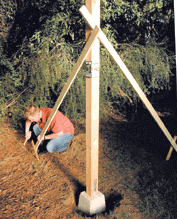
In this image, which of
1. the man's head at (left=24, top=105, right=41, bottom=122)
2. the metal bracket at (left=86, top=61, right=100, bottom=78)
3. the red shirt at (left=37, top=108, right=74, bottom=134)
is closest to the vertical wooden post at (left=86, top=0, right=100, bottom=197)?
the metal bracket at (left=86, top=61, right=100, bottom=78)

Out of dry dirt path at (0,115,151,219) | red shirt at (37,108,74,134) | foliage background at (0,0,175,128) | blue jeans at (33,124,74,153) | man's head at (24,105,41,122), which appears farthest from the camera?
foliage background at (0,0,175,128)

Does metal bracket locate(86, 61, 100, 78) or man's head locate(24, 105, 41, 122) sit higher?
metal bracket locate(86, 61, 100, 78)

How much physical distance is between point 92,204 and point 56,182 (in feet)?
2.37

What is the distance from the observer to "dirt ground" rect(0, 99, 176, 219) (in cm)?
214

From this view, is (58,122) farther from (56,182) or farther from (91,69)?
(91,69)

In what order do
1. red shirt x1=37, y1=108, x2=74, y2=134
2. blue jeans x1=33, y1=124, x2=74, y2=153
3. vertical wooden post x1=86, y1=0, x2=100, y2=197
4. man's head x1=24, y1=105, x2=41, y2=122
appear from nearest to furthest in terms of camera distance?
vertical wooden post x1=86, y1=0, x2=100, y2=197 → man's head x1=24, y1=105, x2=41, y2=122 → red shirt x1=37, y1=108, x2=74, y2=134 → blue jeans x1=33, y1=124, x2=74, y2=153

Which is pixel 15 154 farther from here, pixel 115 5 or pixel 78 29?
pixel 115 5

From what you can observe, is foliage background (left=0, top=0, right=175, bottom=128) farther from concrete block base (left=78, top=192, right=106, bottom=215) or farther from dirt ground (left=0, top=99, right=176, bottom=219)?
concrete block base (left=78, top=192, right=106, bottom=215)

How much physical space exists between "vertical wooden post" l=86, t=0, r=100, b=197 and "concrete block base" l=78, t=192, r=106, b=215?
5 cm

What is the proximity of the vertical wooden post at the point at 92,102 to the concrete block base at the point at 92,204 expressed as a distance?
0.05 meters

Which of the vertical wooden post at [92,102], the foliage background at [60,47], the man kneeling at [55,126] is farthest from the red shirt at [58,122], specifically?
the vertical wooden post at [92,102]

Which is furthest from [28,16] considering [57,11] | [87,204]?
[87,204]

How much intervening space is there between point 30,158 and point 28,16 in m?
2.67

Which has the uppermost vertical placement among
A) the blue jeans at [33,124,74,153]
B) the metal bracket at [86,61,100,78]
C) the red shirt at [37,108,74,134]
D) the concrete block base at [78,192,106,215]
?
the metal bracket at [86,61,100,78]
